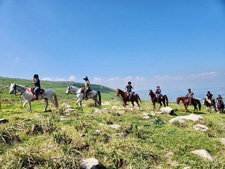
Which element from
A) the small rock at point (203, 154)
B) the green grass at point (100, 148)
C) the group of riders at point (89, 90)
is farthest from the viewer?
the group of riders at point (89, 90)

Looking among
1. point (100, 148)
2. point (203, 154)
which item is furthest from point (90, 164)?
point (203, 154)

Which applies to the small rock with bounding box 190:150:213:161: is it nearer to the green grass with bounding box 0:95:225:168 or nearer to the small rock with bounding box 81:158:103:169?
the green grass with bounding box 0:95:225:168

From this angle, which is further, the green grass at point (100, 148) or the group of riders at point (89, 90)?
the group of riders at point (89, 90)

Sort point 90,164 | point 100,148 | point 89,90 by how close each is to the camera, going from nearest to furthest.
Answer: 1. point 90,164
2. point 100,148
3. point 89,90

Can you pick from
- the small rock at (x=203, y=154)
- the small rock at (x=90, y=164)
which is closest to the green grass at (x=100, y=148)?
the small rock at (x=90, y=164)

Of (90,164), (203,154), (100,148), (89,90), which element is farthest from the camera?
(89,90)

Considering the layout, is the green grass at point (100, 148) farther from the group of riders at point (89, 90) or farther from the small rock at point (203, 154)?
the group of riders at point (89, 90)

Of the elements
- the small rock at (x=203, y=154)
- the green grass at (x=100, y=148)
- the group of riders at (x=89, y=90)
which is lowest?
the small rock at (x=203, y=154)

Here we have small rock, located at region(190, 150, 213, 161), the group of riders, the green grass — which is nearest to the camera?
the green grass

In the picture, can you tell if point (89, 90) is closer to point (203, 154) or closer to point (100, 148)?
point (100, 148)

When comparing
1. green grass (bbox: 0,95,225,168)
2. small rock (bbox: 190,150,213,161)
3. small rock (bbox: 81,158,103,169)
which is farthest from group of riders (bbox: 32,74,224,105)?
small rock (bbox: 190,150,213,161)

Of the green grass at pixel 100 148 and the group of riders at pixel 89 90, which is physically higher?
the group of riders at pixel 89 90

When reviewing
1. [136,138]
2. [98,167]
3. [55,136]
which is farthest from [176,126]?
[55,136]

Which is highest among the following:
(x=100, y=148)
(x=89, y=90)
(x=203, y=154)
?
(x=89, y=90)
